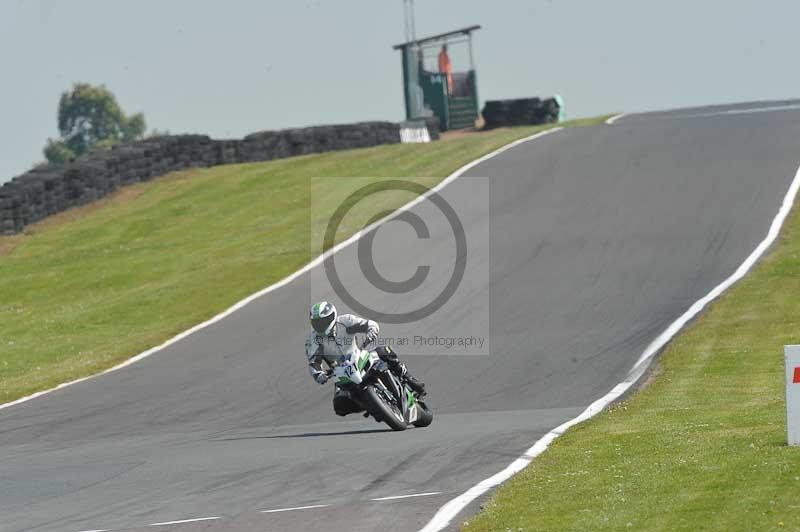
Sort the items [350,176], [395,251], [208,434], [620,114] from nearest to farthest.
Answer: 1. [208,434]
2. [395,251]
3. [350,176]
4. [620,114]

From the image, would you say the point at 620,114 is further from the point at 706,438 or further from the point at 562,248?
the point at 706,438

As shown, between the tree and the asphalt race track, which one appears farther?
the tree

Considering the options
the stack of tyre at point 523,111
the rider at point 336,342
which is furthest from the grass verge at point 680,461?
the stack of tyre at point 523,111

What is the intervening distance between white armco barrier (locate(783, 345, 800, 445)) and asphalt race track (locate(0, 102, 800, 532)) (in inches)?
97.9

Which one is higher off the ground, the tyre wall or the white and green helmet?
the tyre wall

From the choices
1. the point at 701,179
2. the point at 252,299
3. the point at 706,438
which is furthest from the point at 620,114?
the point at 706,438

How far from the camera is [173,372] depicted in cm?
2092

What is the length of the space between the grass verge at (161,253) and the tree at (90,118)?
4043 inches

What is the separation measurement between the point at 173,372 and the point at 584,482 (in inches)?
460

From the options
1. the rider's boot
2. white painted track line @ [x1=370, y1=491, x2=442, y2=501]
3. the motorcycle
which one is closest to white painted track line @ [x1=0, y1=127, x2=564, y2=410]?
the motorcycle

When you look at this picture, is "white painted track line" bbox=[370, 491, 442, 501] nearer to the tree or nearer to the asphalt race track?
the asphalt race track

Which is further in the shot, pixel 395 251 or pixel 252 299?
pixel 395 251

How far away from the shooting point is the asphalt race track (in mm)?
11219

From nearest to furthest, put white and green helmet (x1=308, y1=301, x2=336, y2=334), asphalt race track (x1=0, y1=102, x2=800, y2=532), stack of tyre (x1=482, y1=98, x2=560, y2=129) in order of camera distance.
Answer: asphalt race track (x1=0, y1=102, x2=800, y2=532) < white and green helmet (x1=308, y1=301, x2=336, y2=334) < stack of tyre (x1=482, y1=98, x2=560, y2=129)
